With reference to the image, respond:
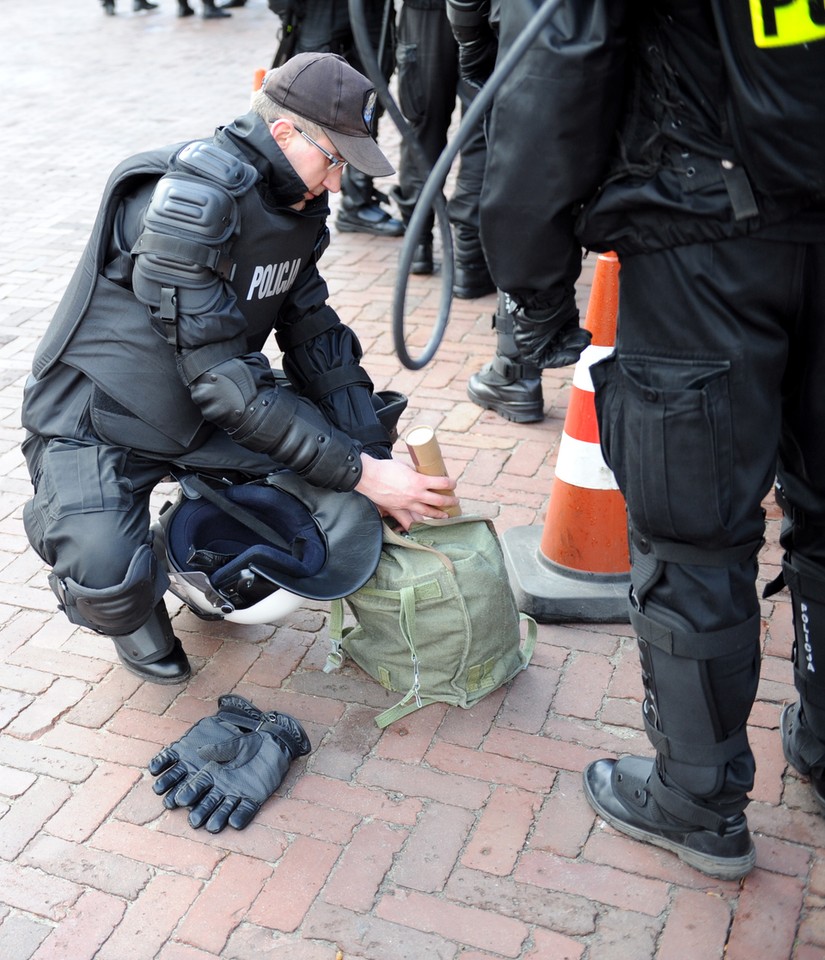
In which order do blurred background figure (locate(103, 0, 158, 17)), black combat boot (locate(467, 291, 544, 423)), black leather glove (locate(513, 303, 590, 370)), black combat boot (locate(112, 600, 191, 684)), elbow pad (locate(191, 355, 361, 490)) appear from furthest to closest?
blurred background figure (locate(103, 0, 158, 17)), black combat boot (locate(467, 291, 544, 423)), black combat boot (locate(112, 600, 191, 684)), elbow pad (locate(191, 355, 361, 490)), black leather glove (locate(513, 303, 590, 370))

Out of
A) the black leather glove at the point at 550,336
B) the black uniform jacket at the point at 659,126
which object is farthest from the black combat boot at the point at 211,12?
the black uniform jacket at the point at 659,126

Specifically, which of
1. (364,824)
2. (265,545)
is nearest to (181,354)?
(265,545)

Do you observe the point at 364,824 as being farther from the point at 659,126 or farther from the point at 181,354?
the point at 659,126

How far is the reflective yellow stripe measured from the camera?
1733mm

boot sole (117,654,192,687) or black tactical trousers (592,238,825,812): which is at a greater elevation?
black tactical trousers (592,238,825,812)

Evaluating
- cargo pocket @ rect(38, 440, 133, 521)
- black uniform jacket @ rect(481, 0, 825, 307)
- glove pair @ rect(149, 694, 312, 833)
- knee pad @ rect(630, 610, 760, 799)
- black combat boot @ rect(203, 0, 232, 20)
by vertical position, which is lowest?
black combat boot @ rect(203, 0, 232, 20)

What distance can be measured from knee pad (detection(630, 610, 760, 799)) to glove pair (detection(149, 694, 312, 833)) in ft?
3.02

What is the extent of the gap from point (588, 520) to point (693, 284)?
4.62 ft

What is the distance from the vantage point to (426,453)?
297 centimetres

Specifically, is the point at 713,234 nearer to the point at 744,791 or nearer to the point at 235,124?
the point at 744,791

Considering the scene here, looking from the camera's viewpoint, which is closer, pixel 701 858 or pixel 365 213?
pixel 701 858

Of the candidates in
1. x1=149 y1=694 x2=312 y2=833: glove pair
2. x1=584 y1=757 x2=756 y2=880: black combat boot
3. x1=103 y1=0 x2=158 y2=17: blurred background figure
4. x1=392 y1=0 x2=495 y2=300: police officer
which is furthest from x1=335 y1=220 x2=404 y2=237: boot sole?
x1=103 y1=0 x2=158 y2=17: blurred background figure

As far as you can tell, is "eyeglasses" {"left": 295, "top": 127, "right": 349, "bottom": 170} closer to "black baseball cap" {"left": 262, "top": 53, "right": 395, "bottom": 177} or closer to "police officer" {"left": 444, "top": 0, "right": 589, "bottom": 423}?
"black baseball cap" {"left": 262, "top": 53, "right": 395, "bottom": 177}

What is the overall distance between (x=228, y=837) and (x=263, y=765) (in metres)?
0.19
